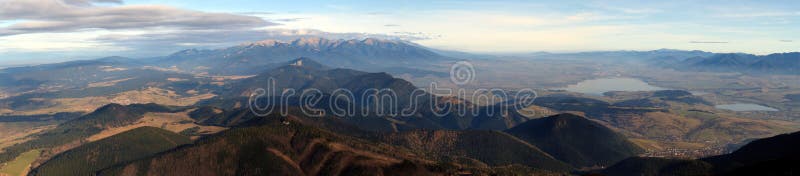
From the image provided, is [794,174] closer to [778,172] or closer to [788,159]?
[778,172]

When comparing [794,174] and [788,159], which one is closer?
[794,174]

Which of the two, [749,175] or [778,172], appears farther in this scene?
[749,175]

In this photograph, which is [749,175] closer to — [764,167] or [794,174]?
→ [764,167]

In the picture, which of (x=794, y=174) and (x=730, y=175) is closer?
(x=794, y=174)

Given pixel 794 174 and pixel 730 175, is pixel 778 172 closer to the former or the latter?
pixel 794 174

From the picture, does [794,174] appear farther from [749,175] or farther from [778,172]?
[749,175]

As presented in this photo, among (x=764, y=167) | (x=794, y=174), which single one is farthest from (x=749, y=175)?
(x=794, y=174)

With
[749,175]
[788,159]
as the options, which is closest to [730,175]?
[749,175]
